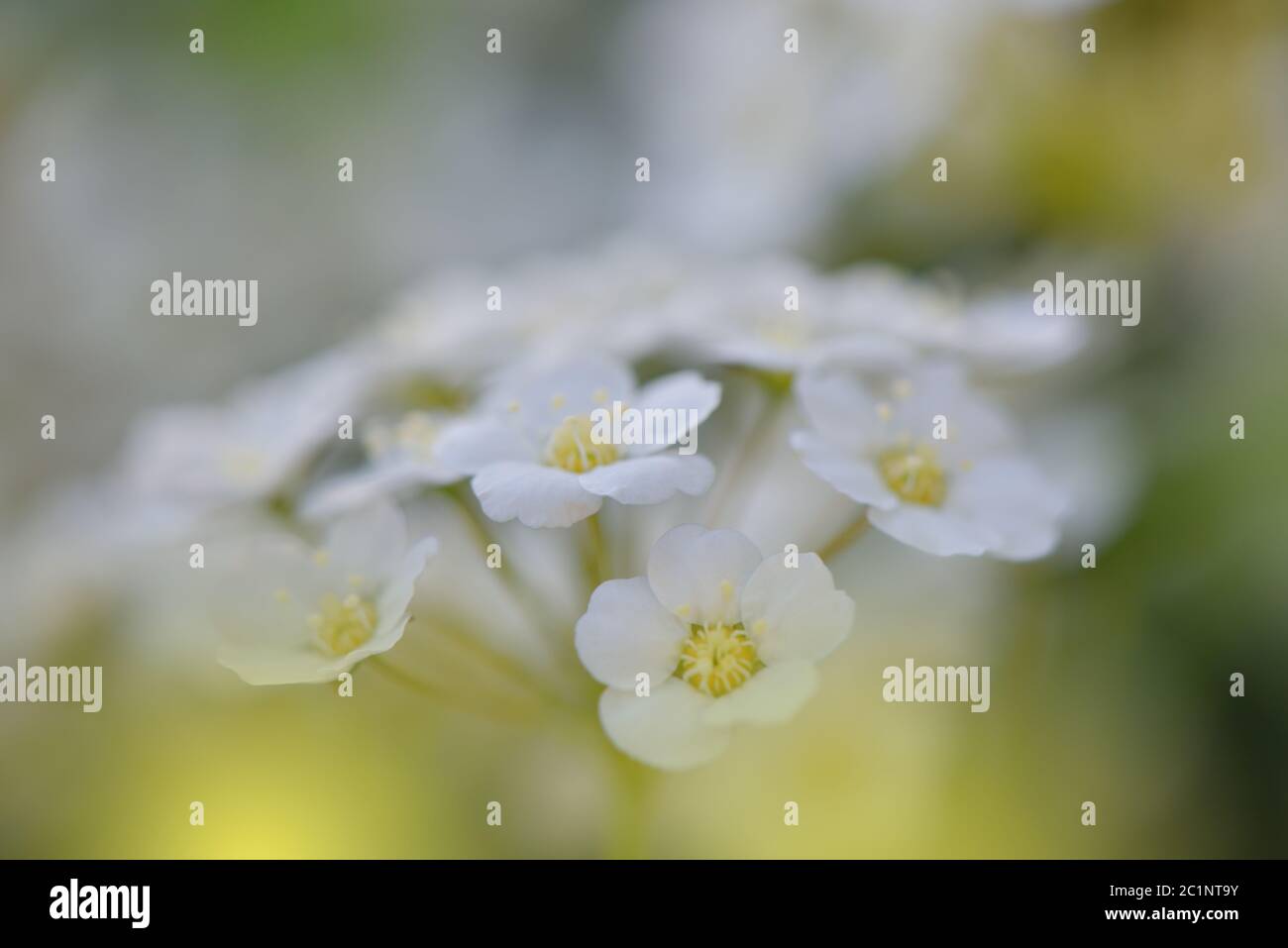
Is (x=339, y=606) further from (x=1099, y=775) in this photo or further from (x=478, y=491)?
(x=1099, y=775)

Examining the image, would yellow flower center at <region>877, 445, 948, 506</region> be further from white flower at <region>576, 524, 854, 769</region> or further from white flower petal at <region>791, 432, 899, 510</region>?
white flower at <region>576, 524, 854, 769</region>

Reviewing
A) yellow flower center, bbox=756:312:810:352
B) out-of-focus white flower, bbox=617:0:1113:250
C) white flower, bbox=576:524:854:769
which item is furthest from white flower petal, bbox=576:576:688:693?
out-of-focus white flower, bbox=617:0:1113:250

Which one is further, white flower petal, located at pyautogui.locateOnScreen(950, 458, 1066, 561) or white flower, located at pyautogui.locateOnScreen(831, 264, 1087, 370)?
white flower, located at pyautogui.locateOnScreen(831, 264, 1087, 370)

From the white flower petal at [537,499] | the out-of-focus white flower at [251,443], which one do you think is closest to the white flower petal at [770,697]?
the white flower petal at [537,499]

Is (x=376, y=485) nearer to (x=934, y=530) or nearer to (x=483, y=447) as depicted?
(x=483, y=447)

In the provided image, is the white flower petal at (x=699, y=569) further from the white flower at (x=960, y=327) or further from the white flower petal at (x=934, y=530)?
the white flower at (x=960, y=327)
